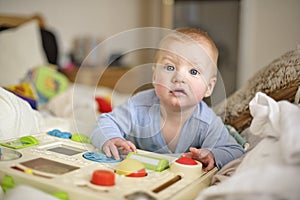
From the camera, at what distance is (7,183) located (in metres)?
0.70

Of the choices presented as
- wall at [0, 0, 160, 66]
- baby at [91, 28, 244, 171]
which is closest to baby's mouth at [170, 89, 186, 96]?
baby at [91, 28, 244, 171]

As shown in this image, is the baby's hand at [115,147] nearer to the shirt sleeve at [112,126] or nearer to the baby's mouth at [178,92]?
the shirt sleeve at [112,126]

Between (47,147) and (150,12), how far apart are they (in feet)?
9.46

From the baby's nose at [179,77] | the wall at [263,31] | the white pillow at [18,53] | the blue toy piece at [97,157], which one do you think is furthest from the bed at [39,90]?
the wall at [263,31]

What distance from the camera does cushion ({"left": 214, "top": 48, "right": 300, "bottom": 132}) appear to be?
0.97 m

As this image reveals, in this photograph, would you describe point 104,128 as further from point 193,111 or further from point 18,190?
point 18,190

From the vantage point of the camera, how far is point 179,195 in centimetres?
65

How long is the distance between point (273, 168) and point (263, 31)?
8.46ft

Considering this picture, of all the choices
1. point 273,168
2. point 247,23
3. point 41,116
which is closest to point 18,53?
point 41,116

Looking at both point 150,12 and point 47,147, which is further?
point 150,12

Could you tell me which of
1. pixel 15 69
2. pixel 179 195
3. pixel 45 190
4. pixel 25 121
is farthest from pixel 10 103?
pixel 15 69

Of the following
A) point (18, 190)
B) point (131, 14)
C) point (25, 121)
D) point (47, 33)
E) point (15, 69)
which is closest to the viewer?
point (18, 190)

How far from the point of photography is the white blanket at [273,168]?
1.87ft

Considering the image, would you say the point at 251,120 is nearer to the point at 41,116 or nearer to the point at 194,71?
the point at 194,71
